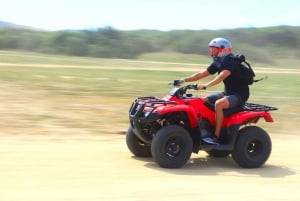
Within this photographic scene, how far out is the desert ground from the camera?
787cm

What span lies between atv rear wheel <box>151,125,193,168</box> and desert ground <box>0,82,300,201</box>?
15 centimetres

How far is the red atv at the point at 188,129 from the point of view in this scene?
9539 mm

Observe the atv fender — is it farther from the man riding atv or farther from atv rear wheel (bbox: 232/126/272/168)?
atv rear wheel (bbox: 232/126/272/168)

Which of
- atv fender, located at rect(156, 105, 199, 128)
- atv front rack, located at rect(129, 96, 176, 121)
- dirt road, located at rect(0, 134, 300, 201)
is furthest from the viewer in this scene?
atv front rack, located at rect(129, 96, 176, 121)

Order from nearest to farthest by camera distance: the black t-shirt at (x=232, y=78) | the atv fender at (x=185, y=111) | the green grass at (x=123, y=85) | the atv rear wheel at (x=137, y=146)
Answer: the atv fender at (x=185, y=111) < the black t-shirt at (x=232, y=78) < the atv rear wheel at (x=137, y=146) < the green grass at (x=123, y=85)

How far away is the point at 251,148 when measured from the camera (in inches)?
405

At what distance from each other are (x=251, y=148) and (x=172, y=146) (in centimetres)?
149

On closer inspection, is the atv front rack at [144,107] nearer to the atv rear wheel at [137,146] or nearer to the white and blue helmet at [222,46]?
the atv rear wheel at [137,146]

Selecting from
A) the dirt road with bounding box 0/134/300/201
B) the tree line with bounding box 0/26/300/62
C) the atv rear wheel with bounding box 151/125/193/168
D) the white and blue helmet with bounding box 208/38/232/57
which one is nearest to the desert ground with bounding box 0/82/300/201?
the dirt road with bounding box 0/134/300/201

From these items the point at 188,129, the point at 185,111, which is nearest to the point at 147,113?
the point at 185,111

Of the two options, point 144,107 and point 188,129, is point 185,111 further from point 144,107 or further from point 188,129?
point 144,107

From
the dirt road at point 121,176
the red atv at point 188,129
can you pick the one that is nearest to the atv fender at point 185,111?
the red atv at point 188,129

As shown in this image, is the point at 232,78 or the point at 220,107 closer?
Result: the point at 220,107

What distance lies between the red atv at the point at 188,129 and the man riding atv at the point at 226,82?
12 cm
